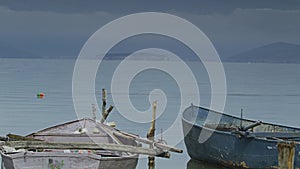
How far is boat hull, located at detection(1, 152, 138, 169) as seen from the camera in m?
12.0

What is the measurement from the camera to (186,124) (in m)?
17.0

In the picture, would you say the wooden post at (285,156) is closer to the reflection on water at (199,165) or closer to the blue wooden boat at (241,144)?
the blue wooden boat at (241,144)

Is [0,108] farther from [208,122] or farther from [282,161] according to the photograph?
[282,161]

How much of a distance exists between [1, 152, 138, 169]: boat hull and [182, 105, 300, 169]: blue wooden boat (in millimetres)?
3582

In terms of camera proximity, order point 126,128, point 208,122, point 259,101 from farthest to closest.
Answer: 1. point 259,101
2. point 126,128
3. point 208,122

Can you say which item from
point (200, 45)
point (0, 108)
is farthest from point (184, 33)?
point (0, 108)

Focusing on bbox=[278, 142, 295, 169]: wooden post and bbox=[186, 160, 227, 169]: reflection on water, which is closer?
bbox=[278, 142, 295, 169]: wooden post

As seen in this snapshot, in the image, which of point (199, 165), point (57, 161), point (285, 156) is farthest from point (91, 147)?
point (199, 165)

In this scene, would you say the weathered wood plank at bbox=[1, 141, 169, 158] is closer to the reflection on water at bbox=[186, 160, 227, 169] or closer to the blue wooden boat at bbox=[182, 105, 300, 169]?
the blue wooden boat at bbox=[182, 105, 300, 169]

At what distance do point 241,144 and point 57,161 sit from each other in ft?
15.5

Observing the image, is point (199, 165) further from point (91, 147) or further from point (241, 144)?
point (91, 147)

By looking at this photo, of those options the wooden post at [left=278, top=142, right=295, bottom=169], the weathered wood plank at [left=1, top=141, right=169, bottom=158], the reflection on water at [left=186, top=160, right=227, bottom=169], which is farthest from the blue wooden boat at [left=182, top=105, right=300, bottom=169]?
the weathered wood plank at [left=1, top=141, right=169, bottom=158]

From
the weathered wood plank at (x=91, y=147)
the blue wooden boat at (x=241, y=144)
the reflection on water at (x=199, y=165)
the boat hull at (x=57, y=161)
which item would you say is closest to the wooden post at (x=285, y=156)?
the blue wooden boat at (x=241, y=144)

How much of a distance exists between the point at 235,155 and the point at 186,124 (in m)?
2.51
